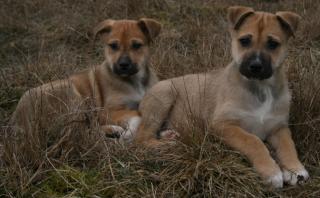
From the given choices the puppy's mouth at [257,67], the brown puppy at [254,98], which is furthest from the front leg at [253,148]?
the puppy's mouth at [257,67]

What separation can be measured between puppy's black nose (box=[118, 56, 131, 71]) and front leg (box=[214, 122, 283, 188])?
7.23ft

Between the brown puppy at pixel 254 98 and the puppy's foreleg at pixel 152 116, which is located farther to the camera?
the puppy's foreleg at pixel 152 116

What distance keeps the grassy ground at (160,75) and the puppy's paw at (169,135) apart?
0.30m

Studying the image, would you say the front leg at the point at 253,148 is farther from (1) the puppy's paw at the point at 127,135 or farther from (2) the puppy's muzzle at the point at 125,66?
(2) the puppy's muzzle at the point at 125,66

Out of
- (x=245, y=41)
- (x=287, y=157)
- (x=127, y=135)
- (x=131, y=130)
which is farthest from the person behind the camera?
(x=131, y=130)

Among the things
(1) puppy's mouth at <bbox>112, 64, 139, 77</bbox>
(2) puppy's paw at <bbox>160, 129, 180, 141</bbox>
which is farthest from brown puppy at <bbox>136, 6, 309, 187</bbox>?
(1) puppy's mouth at <bbox>112, 64, 139, 77</bbox>

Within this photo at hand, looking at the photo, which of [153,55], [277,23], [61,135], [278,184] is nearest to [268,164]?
[278,184]

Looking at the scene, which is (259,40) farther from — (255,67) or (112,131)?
(112,131)

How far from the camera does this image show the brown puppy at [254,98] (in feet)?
19.0

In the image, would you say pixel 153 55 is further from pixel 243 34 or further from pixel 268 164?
pixel 268 164

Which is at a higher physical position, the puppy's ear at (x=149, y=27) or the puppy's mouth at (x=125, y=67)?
the puppy's ear at (x=149, y=27)

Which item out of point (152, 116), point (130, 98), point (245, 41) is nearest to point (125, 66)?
point (130, 98)

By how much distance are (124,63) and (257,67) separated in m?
2.48

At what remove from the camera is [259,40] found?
605 centimetres
